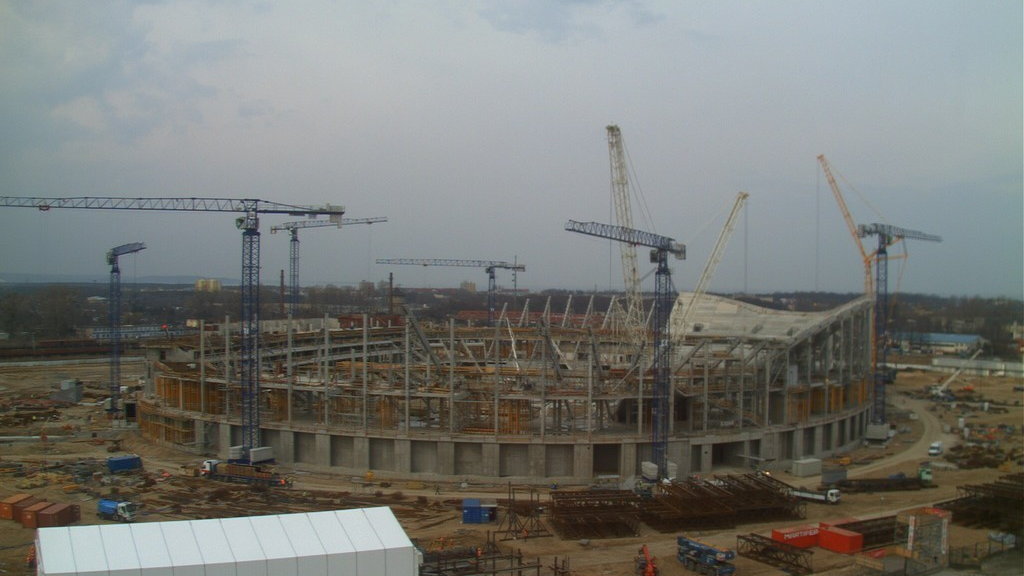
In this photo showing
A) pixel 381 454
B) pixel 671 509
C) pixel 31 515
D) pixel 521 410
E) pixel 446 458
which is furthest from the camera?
pixel 521 410

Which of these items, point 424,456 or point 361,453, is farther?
point 361,453

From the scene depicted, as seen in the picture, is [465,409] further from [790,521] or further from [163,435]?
[163,435]

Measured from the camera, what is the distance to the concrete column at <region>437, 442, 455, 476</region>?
29594mm

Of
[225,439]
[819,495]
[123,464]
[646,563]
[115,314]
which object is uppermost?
[115,314]

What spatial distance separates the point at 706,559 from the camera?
19.6 metres

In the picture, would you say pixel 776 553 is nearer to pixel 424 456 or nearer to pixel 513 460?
pixel 513 460

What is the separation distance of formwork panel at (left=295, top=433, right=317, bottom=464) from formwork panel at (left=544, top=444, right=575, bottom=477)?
1033 centimetres

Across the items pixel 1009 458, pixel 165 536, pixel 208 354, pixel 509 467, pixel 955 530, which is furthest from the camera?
pixel 208 354

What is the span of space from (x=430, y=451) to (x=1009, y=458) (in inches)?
1088

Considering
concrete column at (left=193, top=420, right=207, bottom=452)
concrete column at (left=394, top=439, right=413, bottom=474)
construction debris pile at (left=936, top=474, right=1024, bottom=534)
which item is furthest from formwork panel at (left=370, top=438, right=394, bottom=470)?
construction debris pile at (left=936, top=474, right=1024, bottom=534)

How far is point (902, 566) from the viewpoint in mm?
19703

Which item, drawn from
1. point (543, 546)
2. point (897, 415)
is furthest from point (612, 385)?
point (897, 415)

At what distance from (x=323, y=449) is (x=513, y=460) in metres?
8.27

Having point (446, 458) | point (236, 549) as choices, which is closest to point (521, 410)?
point (446, 458)
